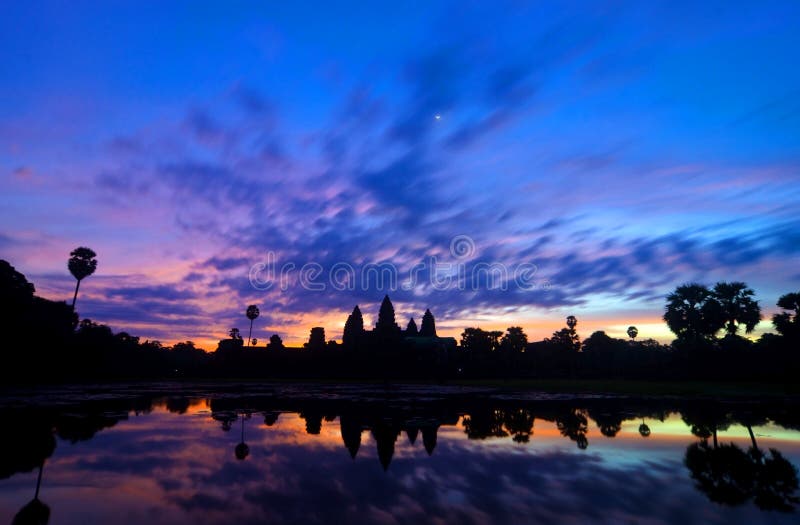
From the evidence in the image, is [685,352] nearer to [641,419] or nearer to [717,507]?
[641,419]

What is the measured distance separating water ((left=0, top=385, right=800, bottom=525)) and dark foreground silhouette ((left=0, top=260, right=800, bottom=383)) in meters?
45.4

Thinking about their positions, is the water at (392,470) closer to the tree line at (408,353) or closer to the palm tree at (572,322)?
the tree line at (408,353)

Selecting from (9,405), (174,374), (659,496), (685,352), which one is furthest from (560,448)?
(174,374)

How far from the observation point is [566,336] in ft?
308

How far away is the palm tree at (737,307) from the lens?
6912 cm

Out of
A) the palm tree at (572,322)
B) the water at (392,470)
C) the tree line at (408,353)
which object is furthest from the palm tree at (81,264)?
the palm tree at (572,322)

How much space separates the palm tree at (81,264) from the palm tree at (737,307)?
108673 millimetres

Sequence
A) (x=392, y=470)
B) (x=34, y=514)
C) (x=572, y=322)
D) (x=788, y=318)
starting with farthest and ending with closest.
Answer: (x=572, y=322) < (x=788, y=318) < (x=392, y=470) < (x=34, y=514)

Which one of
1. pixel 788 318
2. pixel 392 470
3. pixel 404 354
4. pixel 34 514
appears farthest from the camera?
pixel 404 354

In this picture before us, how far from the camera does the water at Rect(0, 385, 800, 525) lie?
23.3 ft

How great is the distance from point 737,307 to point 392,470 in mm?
81308

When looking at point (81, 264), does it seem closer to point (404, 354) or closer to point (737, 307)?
point (404, 354)

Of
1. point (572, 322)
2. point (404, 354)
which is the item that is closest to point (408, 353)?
point (404, 354)

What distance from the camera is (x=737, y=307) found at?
69938 mm
